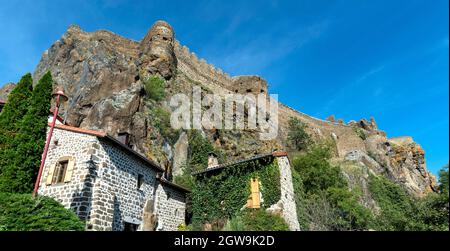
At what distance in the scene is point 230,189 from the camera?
16.2 meters

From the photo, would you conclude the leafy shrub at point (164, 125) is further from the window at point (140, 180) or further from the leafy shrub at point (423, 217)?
the leafy shrub at point (423, 217)

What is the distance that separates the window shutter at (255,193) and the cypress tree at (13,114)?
32.7ft

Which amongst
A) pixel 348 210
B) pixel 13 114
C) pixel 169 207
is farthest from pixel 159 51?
pixel 348 210

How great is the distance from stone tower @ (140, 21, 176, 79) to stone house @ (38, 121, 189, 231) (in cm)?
1967

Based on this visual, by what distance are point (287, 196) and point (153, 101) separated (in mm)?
17048

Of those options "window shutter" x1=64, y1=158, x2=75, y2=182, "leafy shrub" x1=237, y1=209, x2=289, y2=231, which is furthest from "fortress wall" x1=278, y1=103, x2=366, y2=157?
"window shutter" x1=64, y1=158, x2=75, y2=182

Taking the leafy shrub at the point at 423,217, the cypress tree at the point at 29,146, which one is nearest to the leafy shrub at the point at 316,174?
the leafy shrub at the point at 423,217

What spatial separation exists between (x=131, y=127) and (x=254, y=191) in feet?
39.8

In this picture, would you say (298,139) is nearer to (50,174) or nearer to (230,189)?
(230,189)

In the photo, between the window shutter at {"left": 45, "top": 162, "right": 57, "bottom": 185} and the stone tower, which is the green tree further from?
the window shutter at {"left": 45, "top": 162, "right": 57, "bottom": 185}

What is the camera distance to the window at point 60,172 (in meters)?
12.8

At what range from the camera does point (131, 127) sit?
23.5 metres
